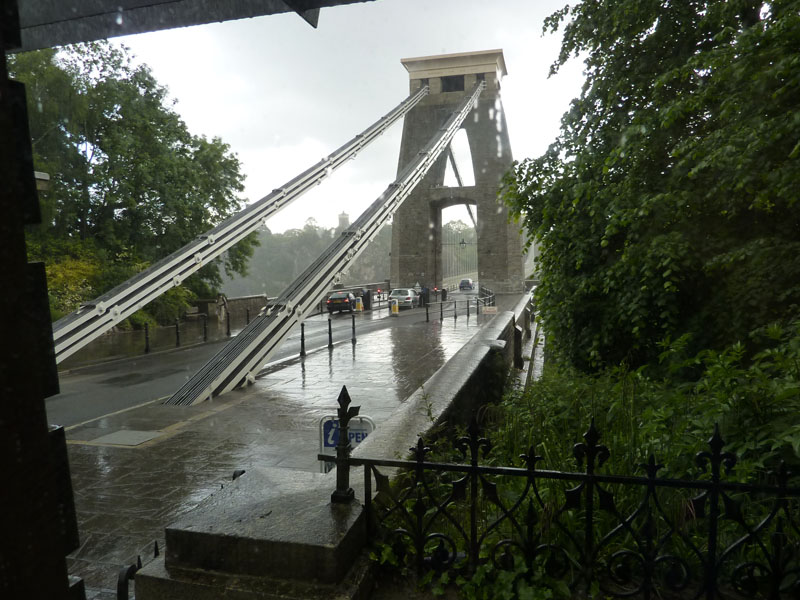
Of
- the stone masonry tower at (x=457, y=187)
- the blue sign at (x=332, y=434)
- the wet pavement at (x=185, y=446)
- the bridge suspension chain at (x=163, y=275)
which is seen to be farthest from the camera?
the stone masonry tower at (x=457, y=187)

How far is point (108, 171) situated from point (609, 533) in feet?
67.3

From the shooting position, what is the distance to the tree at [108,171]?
53.2ft

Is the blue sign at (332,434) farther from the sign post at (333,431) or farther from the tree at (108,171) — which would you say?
the tree at (108,171)

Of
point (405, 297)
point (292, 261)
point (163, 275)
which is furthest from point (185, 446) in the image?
point (292, 261)

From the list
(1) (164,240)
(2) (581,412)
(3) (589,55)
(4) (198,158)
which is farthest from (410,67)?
(2) (581,412)

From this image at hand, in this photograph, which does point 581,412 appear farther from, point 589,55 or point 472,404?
point 589,55

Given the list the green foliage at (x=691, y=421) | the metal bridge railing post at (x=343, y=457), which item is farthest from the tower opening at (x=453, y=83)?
the metal bridge railing post at (x=343, y=457)

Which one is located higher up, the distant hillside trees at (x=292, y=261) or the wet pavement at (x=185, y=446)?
the distant hillside trees at (x=292, y=261)

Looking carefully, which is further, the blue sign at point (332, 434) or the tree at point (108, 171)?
the tree at point (108, 171)

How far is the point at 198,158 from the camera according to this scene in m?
23.0

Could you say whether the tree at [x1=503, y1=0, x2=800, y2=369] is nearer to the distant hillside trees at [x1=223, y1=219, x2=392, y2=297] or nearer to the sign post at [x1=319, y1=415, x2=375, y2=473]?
the sign post at [x1=319, y1=415, x2=375, y2=473]

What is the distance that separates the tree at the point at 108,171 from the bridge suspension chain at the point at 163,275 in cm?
589

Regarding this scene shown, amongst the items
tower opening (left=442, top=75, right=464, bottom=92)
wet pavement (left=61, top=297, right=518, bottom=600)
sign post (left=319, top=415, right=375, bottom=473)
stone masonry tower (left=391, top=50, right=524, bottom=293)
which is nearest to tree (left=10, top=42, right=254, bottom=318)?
wet pavement (left=61, top=297, right=518, bottom=600)

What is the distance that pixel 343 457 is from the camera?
229cm
